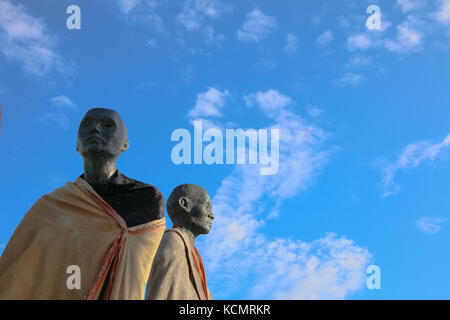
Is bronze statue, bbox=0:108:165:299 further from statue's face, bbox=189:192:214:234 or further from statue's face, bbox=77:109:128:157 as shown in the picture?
statue's face, bbox=189:192:214:234

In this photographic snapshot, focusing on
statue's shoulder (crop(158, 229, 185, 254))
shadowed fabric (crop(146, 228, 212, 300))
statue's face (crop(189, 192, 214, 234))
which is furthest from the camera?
statue's face (crop(189, 192, 214, 234))

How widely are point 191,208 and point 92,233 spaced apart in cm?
162

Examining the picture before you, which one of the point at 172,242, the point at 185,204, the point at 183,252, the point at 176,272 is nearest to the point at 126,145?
the point at 185,204

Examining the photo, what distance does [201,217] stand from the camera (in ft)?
28.3

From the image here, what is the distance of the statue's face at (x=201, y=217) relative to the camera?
8.61 m

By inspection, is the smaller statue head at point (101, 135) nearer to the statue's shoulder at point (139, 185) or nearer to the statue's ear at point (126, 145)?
the statue's ear at point (126, 145)

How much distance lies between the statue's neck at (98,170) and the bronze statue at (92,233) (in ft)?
0.04

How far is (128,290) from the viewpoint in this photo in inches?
281

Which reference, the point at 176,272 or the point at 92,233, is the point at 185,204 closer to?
the point at 176,272

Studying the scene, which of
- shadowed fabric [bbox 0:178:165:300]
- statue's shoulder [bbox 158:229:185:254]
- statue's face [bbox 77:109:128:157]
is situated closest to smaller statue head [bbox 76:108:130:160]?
statue's face [bbox 77:109:128:157]

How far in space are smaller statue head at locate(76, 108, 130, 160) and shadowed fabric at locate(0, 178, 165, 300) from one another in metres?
0.46

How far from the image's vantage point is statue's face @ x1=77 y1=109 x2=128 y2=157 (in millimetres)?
8125
